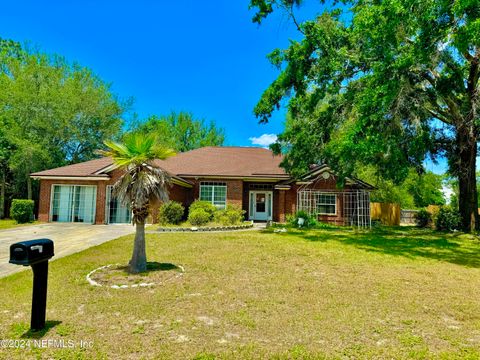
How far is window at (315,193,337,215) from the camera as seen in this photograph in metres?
21.2

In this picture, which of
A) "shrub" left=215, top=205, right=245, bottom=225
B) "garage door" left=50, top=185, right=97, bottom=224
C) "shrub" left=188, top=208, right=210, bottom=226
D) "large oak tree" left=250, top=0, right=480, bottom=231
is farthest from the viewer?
"garage door" left=50, top=185, right=97, bottom=224

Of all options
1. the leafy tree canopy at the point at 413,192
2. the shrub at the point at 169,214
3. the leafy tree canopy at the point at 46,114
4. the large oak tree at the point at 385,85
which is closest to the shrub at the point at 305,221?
the large oak tree at the point at 385,85

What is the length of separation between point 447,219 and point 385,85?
37.8 feet

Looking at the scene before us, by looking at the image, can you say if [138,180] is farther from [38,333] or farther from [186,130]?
[186,130]

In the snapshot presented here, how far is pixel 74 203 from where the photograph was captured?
19.5m

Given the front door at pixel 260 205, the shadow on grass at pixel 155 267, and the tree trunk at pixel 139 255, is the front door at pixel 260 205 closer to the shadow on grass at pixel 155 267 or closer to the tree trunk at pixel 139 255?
the shadow on grass at pixel 155 267

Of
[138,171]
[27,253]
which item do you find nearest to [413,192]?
[138,171]

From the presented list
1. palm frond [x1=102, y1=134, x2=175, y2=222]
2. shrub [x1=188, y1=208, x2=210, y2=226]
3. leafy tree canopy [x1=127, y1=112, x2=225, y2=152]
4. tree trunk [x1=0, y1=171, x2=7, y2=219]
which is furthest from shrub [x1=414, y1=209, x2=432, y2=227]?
tree trunk [x1=0, y1=171, x2=7, y2=219]

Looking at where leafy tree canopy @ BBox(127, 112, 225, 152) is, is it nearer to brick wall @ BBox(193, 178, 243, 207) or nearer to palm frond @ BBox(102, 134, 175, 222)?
brick wall @ BBox(193, 178, 243, 207)

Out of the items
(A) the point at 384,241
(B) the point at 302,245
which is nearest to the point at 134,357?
(B) the point at 302,245

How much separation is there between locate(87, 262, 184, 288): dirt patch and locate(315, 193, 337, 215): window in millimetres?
15278

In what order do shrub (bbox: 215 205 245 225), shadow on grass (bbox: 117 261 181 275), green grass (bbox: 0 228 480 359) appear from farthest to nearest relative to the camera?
shrub (bbox: 215 205 245 225), shadow on grass (bbox: 117 261 181 275), green grass (bbox: 0 228 480 359)

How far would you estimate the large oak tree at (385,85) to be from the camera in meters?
11.1

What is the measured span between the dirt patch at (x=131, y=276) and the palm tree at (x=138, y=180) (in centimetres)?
29
